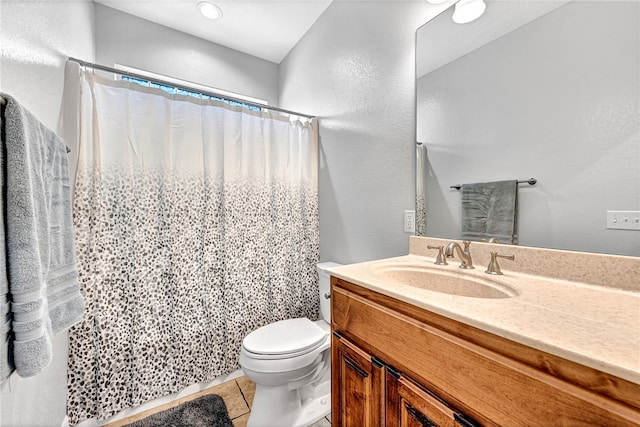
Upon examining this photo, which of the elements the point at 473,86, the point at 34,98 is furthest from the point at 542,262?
the point at 34,98

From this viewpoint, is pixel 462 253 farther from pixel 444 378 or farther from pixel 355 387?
pixel 355 387

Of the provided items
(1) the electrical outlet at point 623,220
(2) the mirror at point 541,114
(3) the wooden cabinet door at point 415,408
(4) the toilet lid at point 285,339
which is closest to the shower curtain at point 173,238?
(4) the toilet lid at point 285,339

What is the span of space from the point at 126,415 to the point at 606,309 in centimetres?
216

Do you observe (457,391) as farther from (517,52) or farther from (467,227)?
(517,52)

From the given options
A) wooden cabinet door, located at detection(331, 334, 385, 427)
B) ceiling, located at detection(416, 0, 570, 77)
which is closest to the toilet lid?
wooden cabinet door, located at detection(331, 334, 385, 427)

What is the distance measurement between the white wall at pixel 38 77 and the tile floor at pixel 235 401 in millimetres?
392

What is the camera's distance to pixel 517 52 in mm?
972

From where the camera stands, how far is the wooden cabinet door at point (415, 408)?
1.99ft

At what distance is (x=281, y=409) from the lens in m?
1.30

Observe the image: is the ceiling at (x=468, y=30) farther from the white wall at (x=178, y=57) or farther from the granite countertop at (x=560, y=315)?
the white wall at (x=178, y=57)

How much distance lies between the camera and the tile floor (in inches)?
54.3

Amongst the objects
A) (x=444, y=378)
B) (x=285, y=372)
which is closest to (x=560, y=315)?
(x=444, y=378)

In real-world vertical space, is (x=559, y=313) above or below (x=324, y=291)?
above

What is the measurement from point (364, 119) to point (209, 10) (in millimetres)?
1467
